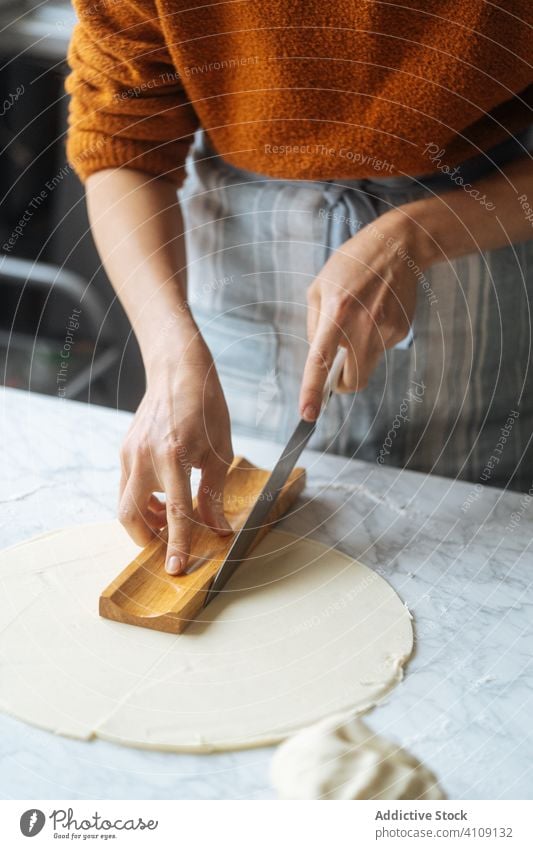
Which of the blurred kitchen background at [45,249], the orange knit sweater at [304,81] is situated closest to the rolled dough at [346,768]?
the orange knit sweater at [304,81]

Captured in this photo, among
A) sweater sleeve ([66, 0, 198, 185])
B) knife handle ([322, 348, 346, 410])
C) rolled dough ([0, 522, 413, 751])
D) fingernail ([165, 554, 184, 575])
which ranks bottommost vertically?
rolled dough ([0, 522, 413, 751])

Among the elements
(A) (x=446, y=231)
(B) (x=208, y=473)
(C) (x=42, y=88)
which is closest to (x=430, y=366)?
(A) (x=446, y=231)

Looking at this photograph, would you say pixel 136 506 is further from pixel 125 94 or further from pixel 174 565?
pixel 125 94

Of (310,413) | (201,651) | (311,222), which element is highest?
(311,222)

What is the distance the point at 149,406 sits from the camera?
1.77 ft

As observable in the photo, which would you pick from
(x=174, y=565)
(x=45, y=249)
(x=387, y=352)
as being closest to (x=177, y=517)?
(x=174, y=565)

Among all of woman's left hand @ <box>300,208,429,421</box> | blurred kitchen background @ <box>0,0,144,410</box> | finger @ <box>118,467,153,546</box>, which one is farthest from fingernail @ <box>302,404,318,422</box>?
blurred kitchen background @ <box>0,0,144,410</box>

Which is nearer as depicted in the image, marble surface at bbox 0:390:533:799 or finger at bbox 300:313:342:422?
marble surface at bbox 0:390:533:799

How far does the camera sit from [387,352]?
69 centimetres

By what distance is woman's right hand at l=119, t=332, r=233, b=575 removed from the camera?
517mm

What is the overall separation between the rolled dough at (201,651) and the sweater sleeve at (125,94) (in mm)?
268

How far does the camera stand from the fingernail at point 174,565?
51 cm

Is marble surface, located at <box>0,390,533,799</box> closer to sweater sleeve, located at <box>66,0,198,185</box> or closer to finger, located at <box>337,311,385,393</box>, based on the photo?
finger, located at <box>337,311,385,393</box>

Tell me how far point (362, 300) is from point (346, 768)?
29 centimetres
